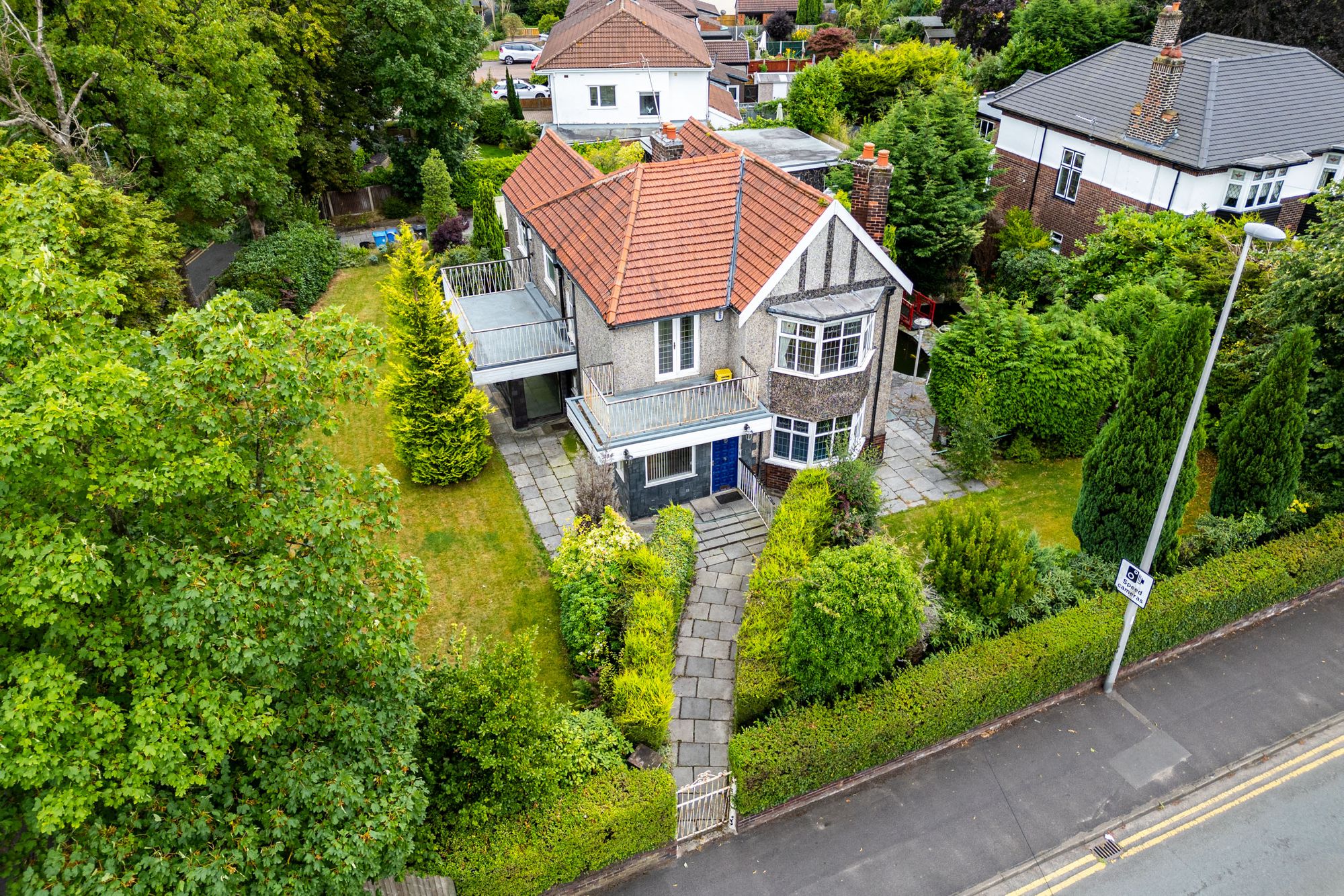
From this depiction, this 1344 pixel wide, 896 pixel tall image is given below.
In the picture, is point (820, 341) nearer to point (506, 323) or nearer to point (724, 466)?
point (724, 466)

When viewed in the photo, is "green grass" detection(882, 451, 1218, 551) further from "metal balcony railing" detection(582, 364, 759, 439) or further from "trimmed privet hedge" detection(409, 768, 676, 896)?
"trimmed privet hedge" detection(409, 768, 676, 896)

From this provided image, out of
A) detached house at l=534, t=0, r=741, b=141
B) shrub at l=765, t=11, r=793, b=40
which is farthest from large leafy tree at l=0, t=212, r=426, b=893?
shrub at l=765, t=11, r=793, b=40

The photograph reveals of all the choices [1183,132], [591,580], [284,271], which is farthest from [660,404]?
[1183,132]

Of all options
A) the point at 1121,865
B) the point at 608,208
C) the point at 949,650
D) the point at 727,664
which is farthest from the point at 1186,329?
the point at 608,208

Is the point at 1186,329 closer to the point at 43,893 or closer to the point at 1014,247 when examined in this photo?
the point at 1014,247

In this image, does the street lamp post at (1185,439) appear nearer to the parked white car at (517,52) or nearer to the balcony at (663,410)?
the balcony at (663,410)
